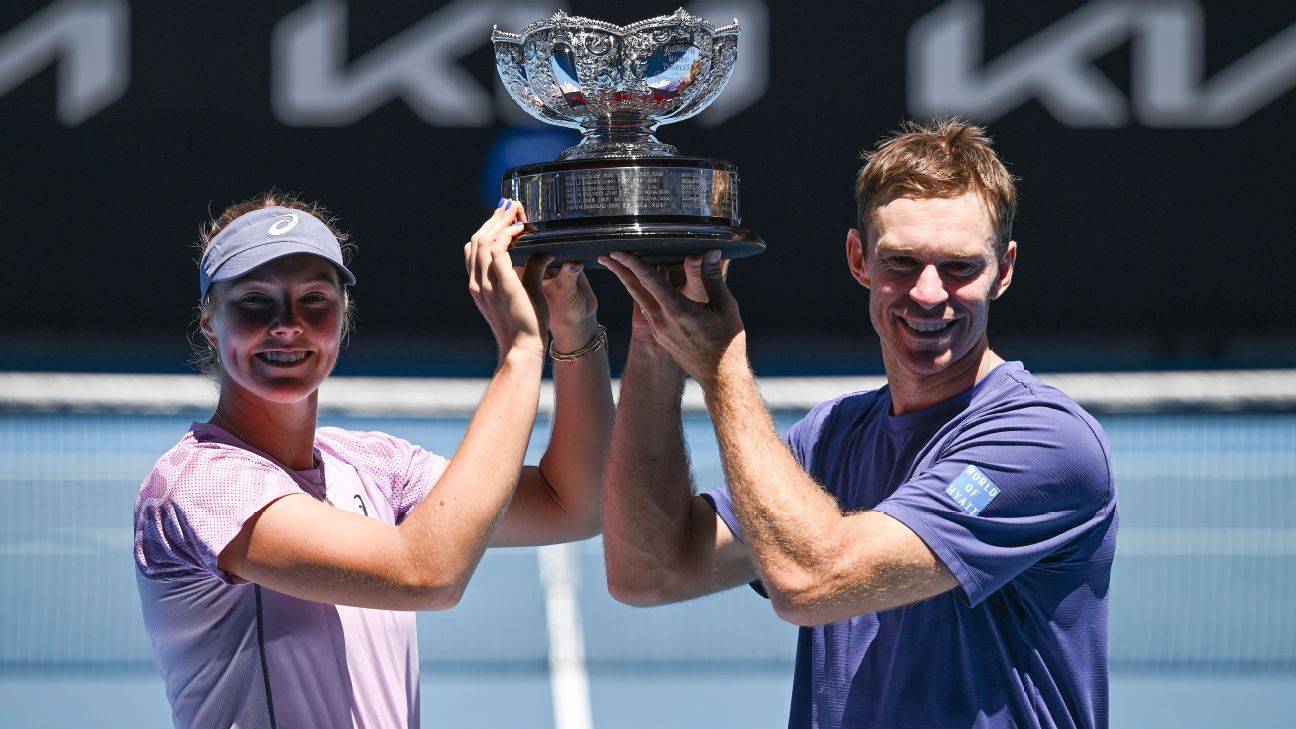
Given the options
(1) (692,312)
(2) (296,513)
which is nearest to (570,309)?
(1) (692,312)

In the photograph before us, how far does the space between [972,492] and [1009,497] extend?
0.06m

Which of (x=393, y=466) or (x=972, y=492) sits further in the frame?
(x=393, y=466)

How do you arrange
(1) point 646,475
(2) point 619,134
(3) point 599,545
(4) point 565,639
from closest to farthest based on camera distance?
(1) point 646,475 < (2) point 619,134 < (4) point 565,639 < (3) point 599,545

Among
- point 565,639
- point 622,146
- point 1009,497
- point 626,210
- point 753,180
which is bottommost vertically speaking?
point 565,639

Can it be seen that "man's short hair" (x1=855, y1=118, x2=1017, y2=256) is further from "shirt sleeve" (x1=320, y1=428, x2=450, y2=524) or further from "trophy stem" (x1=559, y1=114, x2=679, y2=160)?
"shirt sleeve" (x1=320, y1=428, x2=450, y2=524)

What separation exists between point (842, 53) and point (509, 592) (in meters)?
6.69

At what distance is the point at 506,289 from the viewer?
2568 mm

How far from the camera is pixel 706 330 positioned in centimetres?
262

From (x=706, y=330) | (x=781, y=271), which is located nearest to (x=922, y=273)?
(x=706, y=330)

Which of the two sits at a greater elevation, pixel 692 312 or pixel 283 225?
pixel 283 225

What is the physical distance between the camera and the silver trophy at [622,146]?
2.61 m

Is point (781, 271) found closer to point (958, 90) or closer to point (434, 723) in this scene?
point (958, 90)

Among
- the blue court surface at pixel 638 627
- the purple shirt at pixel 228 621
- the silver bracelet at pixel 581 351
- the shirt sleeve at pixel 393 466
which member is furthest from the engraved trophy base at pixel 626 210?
the blue court surface at pixel 638 627

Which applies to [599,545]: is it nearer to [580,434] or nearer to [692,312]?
[580,434]
